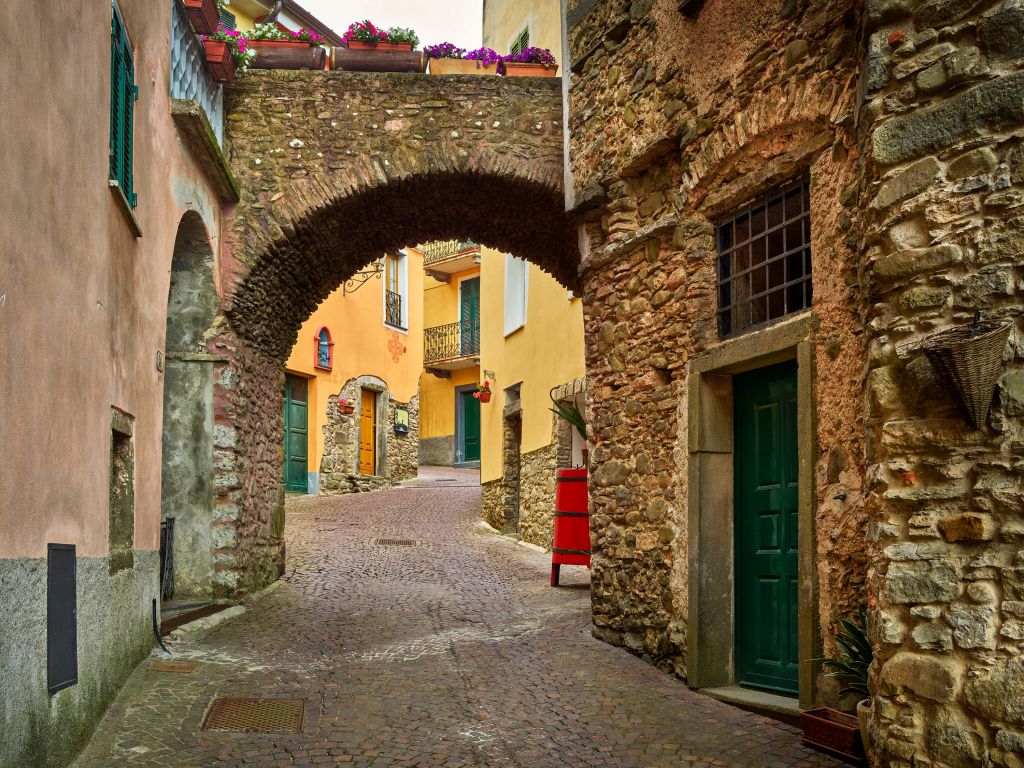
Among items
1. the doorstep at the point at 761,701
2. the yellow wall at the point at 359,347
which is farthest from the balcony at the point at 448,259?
the doorstep at the point at 761,701

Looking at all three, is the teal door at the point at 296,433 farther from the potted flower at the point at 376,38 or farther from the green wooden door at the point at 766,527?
the green wooden door at the point at 766,527

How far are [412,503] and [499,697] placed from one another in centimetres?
1152

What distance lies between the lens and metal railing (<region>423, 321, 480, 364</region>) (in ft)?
87.6

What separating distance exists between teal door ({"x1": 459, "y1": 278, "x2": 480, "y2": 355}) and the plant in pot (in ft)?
72.9

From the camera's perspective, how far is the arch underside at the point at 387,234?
28.5 feet

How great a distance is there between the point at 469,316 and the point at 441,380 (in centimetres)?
217

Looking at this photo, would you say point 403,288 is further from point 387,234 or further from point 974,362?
point 974,362

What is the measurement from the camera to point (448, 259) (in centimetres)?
2683

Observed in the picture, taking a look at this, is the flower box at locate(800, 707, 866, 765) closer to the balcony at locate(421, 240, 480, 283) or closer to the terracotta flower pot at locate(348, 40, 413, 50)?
the terracotta flower pot at locate(348, 40, 413, 50)

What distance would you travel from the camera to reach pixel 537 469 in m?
13.4

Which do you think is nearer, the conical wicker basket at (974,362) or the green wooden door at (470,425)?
the conical wicker basket at (974,362)

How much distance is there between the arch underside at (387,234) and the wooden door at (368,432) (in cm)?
928

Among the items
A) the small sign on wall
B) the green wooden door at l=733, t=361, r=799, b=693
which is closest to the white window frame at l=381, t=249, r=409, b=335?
the small sign on wall

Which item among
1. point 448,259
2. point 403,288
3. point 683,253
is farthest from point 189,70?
point 448,259
